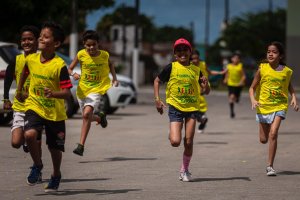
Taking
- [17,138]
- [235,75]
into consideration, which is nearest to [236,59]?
[235,75]

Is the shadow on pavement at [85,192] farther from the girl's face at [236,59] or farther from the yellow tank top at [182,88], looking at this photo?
the girl's face at [236,59]

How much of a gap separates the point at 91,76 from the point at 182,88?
3098 mm

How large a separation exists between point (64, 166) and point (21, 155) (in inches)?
65.3

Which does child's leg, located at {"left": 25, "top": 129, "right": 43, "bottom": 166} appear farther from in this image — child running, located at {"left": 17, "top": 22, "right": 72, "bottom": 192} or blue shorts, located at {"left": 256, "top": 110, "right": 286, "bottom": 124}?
blue shorts, located at {"left": 256, "top": 110, "right": 286, "bottom": 124}

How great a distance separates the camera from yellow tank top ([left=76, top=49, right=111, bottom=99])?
47.9ft

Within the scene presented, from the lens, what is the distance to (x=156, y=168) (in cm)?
1291

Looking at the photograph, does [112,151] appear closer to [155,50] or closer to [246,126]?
[246,126]

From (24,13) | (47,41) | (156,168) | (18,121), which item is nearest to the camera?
(47,41)

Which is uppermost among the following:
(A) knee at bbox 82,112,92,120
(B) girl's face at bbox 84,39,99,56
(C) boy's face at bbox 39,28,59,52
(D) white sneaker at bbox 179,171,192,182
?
(C) boy's face at bbox 39,28,59,52

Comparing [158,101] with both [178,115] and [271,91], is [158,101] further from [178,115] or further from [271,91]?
[271,91]

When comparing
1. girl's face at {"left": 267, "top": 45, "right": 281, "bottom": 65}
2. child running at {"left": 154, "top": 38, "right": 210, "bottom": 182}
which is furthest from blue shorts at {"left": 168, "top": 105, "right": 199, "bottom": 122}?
girl's face at {"left": 267, "top": 45, "right": 281, "bottom": 65}

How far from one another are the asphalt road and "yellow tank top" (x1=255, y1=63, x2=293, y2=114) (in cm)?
79

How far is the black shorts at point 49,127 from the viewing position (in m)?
9.98

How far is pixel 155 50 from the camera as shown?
174125 mm
